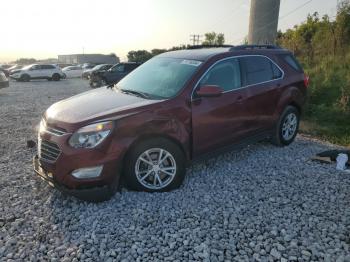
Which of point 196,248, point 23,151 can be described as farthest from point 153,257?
point 23,151

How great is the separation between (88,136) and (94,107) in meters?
0.58

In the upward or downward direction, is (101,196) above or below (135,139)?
below

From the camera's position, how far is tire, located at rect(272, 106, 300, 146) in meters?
6.37

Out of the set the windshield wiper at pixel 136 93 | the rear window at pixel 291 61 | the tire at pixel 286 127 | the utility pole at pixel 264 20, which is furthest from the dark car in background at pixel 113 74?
the windshield wiper at pixel 136 93

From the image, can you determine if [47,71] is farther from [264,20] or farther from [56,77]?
[264,20]

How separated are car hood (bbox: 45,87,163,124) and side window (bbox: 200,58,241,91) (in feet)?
3.17

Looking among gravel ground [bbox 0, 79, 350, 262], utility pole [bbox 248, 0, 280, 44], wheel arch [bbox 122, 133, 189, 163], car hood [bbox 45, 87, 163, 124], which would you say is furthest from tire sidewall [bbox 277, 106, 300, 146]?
utility pole [bbox 248, 0, 280, 44]

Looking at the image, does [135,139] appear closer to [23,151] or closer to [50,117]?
[50,117]

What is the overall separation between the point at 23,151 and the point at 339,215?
5.43m

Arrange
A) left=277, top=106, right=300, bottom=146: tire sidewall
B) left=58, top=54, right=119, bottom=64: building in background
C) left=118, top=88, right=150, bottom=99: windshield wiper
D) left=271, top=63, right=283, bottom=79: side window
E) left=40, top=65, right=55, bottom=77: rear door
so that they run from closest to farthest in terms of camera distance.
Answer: left=118, top=88, right=150, bottom=99: windshield wiper
left=271, top=63, right=283, bottom=79: side window
left=277, top=106, right=300, bottom=146: tire sidewall
left=40, top=65, right=55, bottom=77: rear door
left=58, top=54, right=119, bottom=64: building in background

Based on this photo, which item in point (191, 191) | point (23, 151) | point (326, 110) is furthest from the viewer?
point (326, 110)

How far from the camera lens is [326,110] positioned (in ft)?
31.7

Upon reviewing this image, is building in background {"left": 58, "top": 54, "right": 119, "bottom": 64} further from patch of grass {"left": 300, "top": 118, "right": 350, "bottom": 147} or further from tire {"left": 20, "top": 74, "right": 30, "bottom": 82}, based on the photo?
patch of grass {"left": 300, "top": 118, "right": 350, "bottom": 147}

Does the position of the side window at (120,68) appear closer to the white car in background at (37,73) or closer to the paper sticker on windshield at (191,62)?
the white car in background at (37,73)
